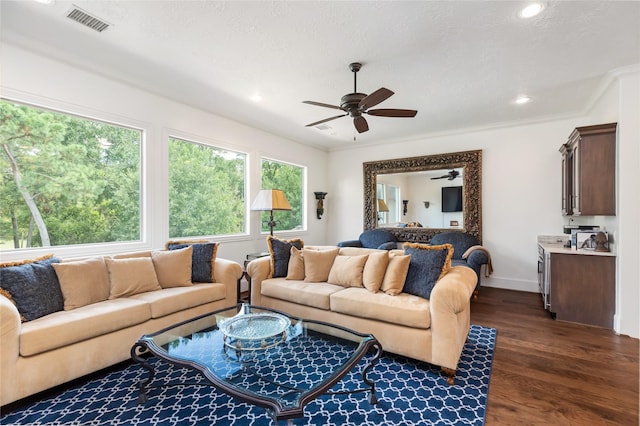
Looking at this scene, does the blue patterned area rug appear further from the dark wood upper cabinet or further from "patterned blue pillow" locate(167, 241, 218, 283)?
the dark wood upper cabinet

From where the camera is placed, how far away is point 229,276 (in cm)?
333

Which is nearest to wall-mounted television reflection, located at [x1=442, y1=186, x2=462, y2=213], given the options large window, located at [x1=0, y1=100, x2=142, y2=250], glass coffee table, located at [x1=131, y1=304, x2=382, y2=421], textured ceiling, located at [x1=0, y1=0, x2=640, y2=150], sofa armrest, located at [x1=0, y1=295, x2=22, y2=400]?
textured ceiling, located at [x1=0, y1=0, x2=640, y2=150]

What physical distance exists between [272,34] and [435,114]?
2885mm

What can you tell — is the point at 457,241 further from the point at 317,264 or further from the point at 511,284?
the point at 317,264

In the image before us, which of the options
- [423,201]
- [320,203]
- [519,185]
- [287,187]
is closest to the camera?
[519,185]

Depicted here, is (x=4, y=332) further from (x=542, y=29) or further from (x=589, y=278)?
(x=589, y=278)

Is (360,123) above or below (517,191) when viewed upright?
above

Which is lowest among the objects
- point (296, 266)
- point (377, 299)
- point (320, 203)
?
point (377, 299)

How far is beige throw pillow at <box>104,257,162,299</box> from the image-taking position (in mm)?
2719

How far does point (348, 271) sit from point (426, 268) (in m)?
0.79

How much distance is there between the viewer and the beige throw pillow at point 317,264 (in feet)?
11.0

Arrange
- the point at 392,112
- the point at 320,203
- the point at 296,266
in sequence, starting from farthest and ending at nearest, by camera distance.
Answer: the point at 320,203
the point at 296,266
the point at 392,112

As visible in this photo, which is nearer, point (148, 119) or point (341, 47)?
point (341, 47)

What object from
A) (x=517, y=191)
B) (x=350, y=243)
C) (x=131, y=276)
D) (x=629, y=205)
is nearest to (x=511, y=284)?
(x=517, y=191)
